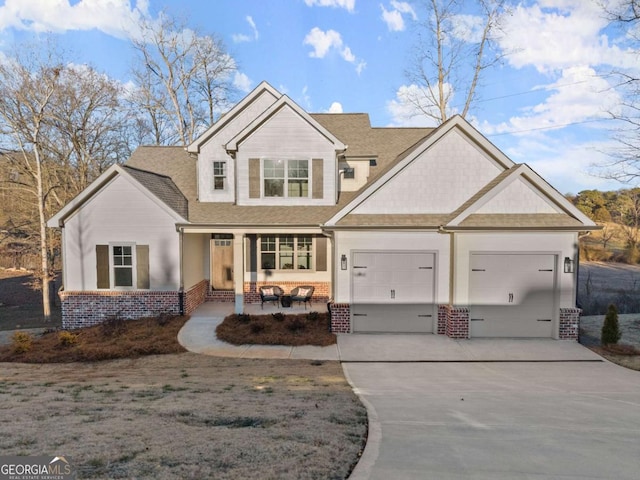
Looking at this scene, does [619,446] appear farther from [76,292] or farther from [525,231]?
[76,292]

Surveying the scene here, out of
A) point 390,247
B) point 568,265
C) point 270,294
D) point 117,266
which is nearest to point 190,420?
point 390,247

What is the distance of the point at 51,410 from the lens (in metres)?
5.43

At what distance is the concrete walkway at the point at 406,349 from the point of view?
9.09 m

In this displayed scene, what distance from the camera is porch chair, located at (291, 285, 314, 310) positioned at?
1312 centimetres

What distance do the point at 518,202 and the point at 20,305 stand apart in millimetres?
26860

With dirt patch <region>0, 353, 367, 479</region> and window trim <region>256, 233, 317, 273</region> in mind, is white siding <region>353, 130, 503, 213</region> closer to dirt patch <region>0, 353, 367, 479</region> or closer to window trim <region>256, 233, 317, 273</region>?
window trim <region>256, 233, 317, 273</region>

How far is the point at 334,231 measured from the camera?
10742 millimetres

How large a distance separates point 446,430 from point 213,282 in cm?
1196

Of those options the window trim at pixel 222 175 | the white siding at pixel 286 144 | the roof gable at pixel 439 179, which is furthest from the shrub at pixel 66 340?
the roof gable at pixel 439 179

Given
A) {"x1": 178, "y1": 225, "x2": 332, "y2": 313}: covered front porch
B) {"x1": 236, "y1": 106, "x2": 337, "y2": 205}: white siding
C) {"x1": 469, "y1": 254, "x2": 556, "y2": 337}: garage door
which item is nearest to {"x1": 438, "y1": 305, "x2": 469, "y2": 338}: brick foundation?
{"x1": 469, "y1": 254, "x2": 556, "y2": 337}: garage door

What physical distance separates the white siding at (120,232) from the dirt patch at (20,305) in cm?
579

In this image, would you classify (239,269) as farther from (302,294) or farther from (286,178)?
(286,178)

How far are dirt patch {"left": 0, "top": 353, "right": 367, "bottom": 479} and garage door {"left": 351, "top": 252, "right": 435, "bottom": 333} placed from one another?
311 cm

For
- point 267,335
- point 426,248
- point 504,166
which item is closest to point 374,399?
point 267,335
